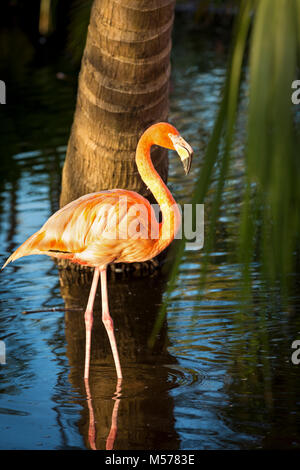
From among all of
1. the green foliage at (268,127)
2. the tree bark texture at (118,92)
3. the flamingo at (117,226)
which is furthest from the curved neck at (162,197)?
the green foliage at (268,127)

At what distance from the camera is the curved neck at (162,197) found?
386cm

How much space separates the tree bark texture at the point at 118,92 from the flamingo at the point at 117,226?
97cm

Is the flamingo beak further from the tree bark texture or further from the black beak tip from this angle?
the tree bark texture

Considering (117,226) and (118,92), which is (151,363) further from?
(118,92)

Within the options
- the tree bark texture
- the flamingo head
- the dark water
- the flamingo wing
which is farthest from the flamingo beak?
the tree bark texture

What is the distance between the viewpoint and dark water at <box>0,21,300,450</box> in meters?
3.32

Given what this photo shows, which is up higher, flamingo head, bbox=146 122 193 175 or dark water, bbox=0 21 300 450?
flamingo head, bbox=146 122 193 175

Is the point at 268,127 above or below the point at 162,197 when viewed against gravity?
below

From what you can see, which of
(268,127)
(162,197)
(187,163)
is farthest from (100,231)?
(268,127)

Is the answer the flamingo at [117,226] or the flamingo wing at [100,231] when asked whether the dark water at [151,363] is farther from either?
the flamingo wing at [100,231]

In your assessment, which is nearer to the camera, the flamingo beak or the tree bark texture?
the flamingo beak

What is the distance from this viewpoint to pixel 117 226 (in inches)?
151

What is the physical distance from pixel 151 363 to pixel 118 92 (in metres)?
1.87
